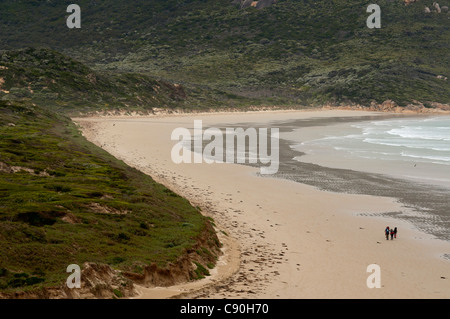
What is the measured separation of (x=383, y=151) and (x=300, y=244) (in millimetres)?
31832

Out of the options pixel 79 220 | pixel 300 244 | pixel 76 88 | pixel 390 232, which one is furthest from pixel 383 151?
pixel 76 88

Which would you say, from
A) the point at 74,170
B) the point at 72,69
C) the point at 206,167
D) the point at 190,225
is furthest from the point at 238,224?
the point at 72,69

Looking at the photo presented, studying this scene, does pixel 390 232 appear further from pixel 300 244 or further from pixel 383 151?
pixel 383 151

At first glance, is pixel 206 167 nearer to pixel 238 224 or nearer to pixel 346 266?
pixel 238 224

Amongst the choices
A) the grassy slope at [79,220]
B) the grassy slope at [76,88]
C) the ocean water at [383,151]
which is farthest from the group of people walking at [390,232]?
the grassy slope at [76,88]

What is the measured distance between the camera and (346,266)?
1792 centimetres

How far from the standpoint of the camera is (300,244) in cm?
2038

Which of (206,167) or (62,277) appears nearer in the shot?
(62,277)

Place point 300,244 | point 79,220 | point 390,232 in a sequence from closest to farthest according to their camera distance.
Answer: point 79,220 < point 300,244 < point 390,232

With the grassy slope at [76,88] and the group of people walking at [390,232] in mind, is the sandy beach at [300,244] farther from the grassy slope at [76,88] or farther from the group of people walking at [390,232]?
the grassy slope at [76,88]

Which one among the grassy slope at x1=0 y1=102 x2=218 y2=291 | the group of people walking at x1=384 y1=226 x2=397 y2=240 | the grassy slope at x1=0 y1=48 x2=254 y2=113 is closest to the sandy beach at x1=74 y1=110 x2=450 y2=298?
the group of people walking at x1=384 y1=226 x2=397 y2=240

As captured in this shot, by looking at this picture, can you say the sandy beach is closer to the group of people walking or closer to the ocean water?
the group of people walking

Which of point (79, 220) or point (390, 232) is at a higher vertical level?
point (79, 220)
